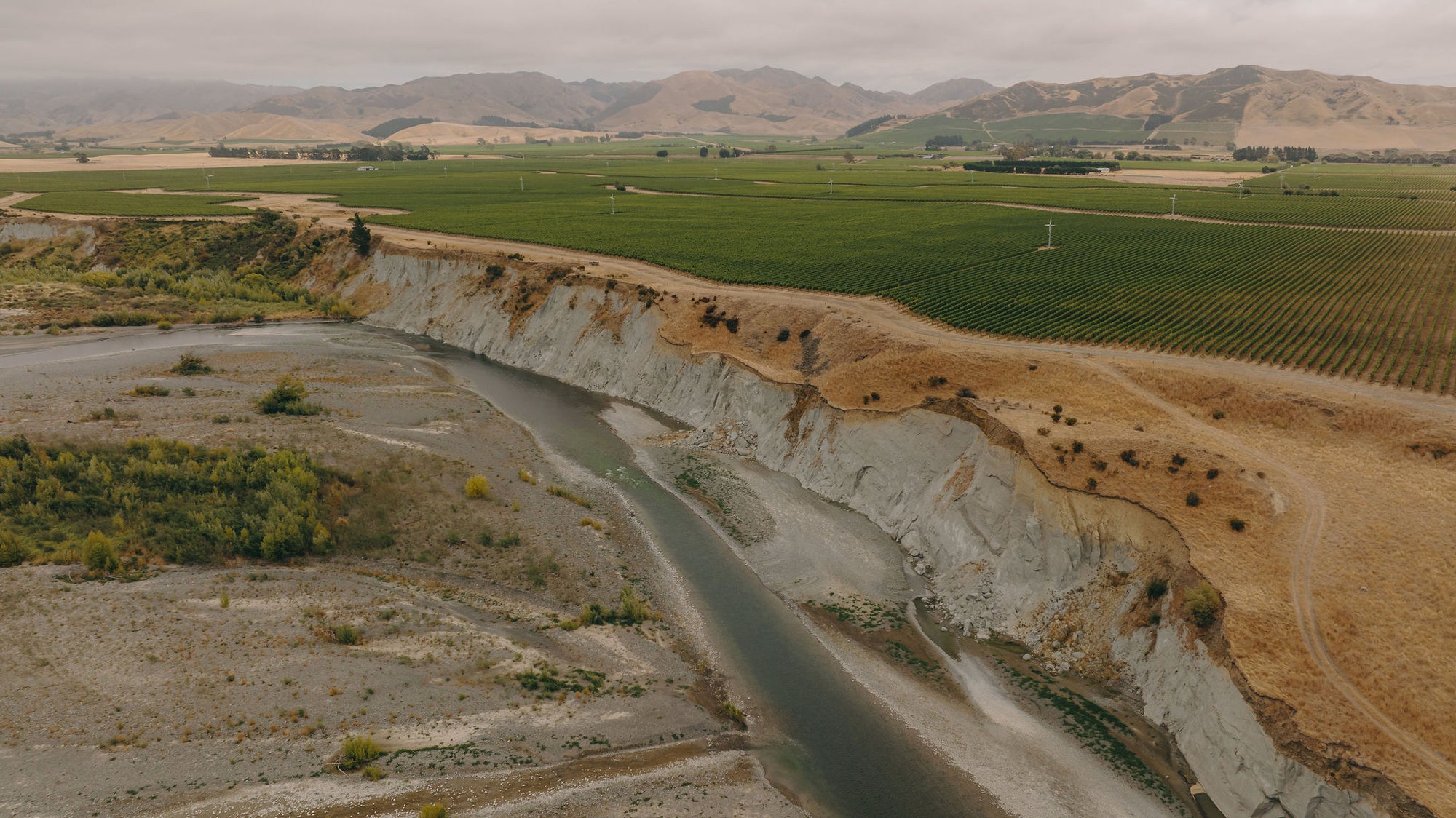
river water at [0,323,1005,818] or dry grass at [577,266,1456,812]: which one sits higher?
dry grass at [577,266,1456,812]

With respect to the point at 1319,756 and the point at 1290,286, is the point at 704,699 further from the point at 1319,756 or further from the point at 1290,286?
the point at 1290,286

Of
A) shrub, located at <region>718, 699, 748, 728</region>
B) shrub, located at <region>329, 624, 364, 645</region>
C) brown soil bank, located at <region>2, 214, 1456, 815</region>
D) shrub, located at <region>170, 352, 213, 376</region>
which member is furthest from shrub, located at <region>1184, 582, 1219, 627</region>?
shrub, located at <region>170, 352, 213, 376</region>

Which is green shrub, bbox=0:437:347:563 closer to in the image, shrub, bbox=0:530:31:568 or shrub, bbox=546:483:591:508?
shrub, bbox=0:530:31:568

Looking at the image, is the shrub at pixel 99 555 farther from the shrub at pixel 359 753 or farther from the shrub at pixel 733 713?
the shrub at pixel 733 713

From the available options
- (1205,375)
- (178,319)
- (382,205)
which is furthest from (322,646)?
(382,205)

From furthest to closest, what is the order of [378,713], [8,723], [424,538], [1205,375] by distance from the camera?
[1205,375], [424,538], [378,713], [8,723]

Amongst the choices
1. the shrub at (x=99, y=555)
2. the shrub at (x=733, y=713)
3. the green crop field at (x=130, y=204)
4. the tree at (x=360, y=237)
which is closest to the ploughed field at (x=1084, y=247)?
the green crop field at (x=130, y=204)
